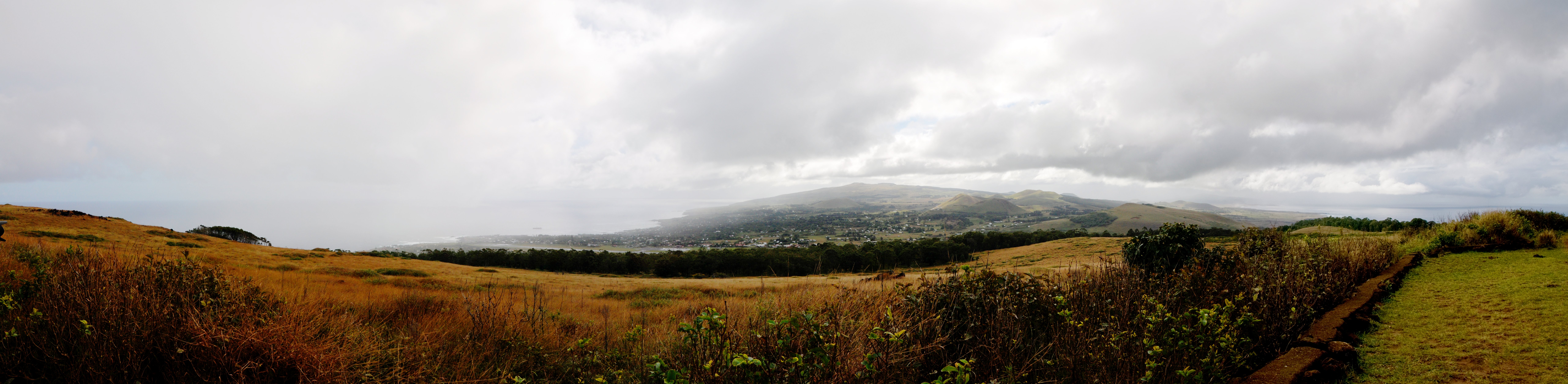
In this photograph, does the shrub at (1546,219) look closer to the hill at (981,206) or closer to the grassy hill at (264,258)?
the grassy hill at (264,258)

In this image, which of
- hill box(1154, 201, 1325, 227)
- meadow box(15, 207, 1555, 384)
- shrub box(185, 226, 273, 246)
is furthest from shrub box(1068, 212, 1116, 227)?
shrub box(185, 226, 273, 246)

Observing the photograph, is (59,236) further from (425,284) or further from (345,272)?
(425,284)

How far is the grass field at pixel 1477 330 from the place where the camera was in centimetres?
383

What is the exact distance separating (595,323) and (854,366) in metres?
5.40

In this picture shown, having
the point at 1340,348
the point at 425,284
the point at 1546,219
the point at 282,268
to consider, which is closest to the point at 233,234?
the point at 282,268

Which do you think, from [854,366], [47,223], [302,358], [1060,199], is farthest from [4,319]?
[1060,199]

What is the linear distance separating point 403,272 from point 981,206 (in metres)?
135

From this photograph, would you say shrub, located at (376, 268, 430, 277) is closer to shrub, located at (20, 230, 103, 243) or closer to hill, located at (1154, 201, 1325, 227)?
shrub, located at (20, 230, 103, 243)

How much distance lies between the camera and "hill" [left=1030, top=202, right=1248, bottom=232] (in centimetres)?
7331

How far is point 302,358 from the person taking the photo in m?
3.76

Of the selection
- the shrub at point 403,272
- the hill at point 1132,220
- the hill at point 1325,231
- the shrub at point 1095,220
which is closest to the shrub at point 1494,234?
the hill at point 1325,231

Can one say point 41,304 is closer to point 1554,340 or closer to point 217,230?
point 1554,340

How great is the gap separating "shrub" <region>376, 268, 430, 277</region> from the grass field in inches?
966

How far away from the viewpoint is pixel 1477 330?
4.72 metres
